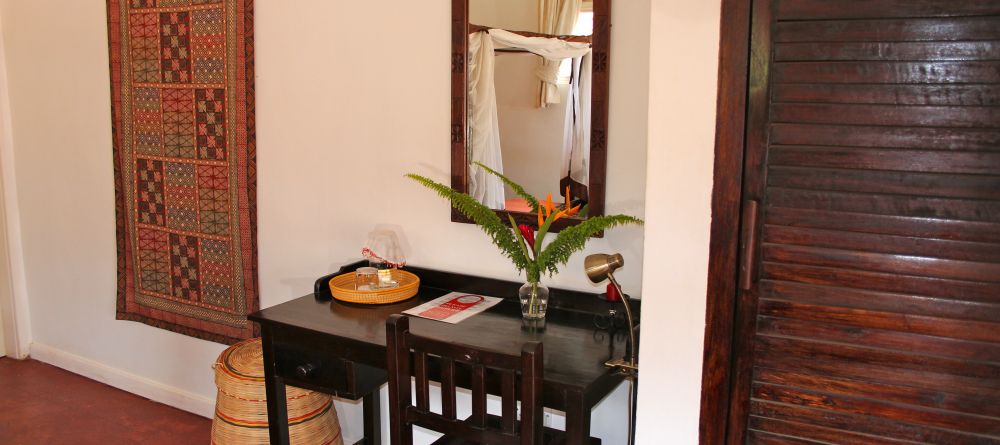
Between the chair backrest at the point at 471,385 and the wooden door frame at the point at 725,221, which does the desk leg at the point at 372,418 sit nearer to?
the chair backrest at the point at 471,385

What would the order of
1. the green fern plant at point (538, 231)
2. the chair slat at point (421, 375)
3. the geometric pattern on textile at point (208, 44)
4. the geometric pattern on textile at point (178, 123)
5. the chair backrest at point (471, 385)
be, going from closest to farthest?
the chair backrest at point (471, 385) → the chair slat at point (421, 375) → the green fern plant at point (538, 231) → the geometric pattern on textile at point (208, 44) → the geometric pattern on textile at point (178, 123)

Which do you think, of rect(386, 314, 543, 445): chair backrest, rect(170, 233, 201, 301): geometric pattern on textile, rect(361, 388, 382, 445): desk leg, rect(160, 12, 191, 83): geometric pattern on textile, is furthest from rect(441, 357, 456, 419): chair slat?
rect(160, 12, 191, 83): geometric pattern on textile

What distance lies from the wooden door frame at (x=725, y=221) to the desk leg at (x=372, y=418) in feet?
4.41

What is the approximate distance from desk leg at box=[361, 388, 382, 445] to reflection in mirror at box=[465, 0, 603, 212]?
0.78 meters

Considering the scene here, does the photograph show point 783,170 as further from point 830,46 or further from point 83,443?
point 83,443

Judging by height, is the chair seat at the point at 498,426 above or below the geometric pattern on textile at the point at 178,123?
below

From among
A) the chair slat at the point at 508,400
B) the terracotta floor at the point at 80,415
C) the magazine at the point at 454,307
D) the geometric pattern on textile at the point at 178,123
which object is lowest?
the terracotta floor at the point at 80,415

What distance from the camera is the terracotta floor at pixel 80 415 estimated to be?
2947mm

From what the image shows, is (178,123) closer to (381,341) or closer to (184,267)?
(184,267)

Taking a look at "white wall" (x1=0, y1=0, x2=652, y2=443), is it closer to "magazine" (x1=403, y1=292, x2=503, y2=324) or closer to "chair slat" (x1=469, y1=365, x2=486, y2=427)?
"magazine" (x1=403, y1=292, x2=503, y2=324)

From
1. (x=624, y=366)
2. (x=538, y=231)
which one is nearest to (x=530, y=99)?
(x=538, y=231)

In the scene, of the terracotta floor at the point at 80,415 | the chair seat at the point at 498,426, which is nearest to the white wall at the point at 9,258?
the terracotta floor at the point at 80,415

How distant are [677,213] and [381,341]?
2.80ft

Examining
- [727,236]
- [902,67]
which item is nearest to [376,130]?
[727,236]
